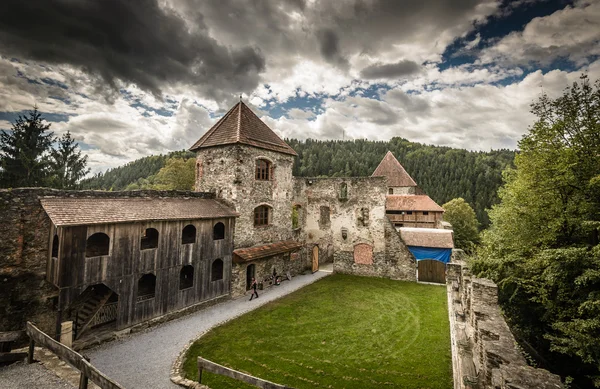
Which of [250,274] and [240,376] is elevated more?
[240,376]

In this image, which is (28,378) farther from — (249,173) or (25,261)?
(249,173)

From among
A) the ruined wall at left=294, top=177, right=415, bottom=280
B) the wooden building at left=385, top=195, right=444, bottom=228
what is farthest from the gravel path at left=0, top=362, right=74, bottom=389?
the wooden building at left=385, top=195, right=444, bottom=228

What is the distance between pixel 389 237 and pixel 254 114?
46.4ft

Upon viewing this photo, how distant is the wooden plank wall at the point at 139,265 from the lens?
9930 mm

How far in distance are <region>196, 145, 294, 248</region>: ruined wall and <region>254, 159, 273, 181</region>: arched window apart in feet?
1.08

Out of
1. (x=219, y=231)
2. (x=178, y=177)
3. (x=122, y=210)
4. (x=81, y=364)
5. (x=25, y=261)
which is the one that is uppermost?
(x=178, y=177)

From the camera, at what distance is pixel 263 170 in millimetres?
19188

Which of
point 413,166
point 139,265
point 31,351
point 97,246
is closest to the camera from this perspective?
point 31,351

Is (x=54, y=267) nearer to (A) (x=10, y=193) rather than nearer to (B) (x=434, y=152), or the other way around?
→ (A) (x=10, y=193)

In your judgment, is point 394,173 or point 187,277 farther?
point 394,173

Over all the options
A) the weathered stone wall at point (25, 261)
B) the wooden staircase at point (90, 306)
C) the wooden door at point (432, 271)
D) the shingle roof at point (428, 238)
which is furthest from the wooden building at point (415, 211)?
the weathered stone wall at point (25, 261)

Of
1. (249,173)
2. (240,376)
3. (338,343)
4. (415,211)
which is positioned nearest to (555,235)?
(338,343)

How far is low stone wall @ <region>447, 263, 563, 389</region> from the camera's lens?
4.09m

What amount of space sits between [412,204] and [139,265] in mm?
28830
